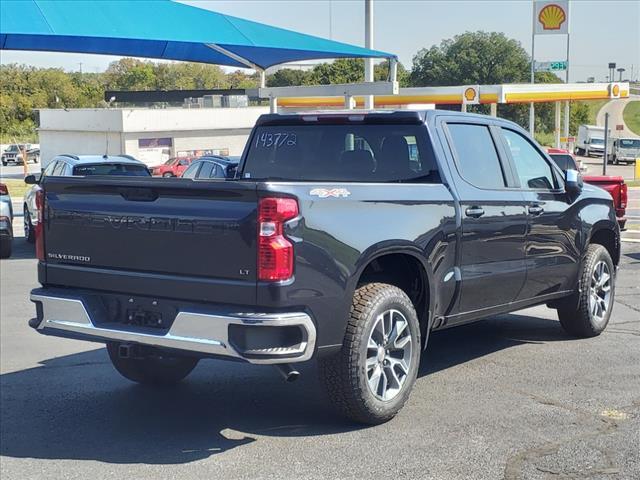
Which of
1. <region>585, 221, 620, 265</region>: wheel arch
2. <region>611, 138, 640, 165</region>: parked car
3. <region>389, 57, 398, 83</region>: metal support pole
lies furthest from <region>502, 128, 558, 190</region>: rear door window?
<region>611, 138, 640, 165</region>: parked car

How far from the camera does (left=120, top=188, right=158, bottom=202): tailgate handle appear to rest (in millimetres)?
4922

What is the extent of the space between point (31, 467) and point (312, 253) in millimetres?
2017

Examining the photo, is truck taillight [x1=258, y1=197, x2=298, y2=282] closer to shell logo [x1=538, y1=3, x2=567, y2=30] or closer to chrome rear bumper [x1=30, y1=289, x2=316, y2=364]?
chrome rear bumper [x1=30, y1=289, x2=316, y2=364]

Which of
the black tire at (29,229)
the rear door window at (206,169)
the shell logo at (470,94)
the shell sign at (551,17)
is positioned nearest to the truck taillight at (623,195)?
the rear door window at (206,169)

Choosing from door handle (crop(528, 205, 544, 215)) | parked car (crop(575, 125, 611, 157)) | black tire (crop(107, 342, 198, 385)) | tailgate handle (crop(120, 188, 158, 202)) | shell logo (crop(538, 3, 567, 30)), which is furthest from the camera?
parked car (crop(575, 125, 611, 157))

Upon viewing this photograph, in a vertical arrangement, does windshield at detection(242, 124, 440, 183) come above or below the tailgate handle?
above

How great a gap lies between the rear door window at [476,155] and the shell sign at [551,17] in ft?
177

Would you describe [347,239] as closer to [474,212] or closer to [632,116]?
[474,212]

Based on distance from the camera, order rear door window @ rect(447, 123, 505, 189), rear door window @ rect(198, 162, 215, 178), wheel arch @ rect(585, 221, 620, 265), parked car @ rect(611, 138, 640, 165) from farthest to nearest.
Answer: parked car @ rect(611, 138, 640, 165) < rear door window @ rect(198, 162, 215, 178) < wheel arch @ rect(585, 221, 620, 265) < rear door window @ rect(447, 123, 505, 189)

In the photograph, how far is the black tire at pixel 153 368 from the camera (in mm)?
6273

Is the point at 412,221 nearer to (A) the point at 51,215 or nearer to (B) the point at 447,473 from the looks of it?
(B) the point at 447,473

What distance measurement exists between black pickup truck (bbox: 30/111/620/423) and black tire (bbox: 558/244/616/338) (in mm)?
529

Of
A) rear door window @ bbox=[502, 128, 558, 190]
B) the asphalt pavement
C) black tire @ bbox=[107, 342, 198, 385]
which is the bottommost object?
the asphalt pavement

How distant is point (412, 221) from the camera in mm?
5418
